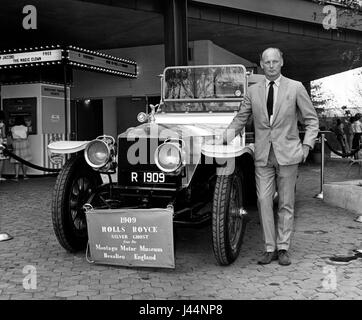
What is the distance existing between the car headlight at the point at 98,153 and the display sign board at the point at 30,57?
683 cm

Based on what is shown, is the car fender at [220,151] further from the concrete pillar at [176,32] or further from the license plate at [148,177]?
the concrete pillar at [176,32]

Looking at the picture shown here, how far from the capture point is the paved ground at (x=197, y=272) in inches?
132

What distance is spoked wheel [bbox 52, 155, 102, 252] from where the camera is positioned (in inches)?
166

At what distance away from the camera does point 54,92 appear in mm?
12430

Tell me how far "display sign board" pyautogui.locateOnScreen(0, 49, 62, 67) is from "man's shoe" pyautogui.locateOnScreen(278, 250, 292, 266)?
7898 mm

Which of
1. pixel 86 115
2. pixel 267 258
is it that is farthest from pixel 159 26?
pixel 267 258

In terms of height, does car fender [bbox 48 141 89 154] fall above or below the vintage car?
above

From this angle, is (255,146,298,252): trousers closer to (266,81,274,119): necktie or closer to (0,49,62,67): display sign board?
(266,81,274,119): necktie

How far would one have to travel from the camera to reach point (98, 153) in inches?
164

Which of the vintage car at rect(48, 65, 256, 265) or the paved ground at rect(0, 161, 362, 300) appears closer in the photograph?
the paved ground at rect(0, 161, 362, 300)

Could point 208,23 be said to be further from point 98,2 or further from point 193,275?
point 193,275

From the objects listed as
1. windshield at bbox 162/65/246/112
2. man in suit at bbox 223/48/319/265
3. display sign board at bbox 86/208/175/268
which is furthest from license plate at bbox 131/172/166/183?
windshield at bbox 162/65/246/112
